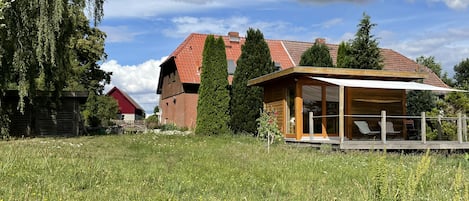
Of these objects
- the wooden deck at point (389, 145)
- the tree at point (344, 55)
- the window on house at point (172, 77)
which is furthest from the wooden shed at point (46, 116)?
the tree at point (344, 55)

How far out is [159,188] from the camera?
5340mm

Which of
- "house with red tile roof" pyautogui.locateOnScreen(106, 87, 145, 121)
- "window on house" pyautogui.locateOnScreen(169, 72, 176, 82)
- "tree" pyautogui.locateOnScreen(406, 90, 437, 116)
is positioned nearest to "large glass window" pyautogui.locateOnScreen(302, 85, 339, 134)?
"tree" pyautogui.locateOnScreen(406, 90, 437, 116)

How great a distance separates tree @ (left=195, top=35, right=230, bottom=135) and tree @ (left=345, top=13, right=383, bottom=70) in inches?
232

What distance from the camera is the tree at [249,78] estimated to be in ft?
63.4

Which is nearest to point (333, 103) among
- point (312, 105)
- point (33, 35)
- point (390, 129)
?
point (312, 105)

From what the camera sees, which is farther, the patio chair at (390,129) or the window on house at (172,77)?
the window on house at (172,77)

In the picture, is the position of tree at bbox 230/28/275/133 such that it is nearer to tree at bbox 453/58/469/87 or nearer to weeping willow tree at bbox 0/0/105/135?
weeping willow tree at bbox 0/0/105/135

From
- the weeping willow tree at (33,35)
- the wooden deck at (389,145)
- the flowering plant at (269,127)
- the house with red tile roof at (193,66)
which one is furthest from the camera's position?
the house with red tile roof at (193,66)

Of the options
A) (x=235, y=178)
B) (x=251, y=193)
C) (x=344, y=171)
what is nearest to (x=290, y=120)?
(x=344, y=171)

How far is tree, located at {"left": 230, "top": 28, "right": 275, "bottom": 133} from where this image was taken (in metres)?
19.3

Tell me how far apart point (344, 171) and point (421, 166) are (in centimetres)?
425

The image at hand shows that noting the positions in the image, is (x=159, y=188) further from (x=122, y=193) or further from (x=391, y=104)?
(x=391, y=104)

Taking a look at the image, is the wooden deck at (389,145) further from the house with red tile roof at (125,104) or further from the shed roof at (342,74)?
the house with red tile roof at (125,104)

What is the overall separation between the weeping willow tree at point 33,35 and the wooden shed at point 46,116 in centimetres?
294
